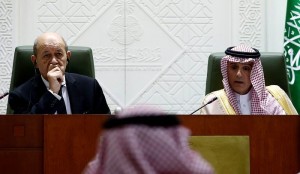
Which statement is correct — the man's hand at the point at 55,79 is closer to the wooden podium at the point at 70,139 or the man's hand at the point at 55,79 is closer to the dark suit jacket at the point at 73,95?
the dark suit jacket at the point at 73,95

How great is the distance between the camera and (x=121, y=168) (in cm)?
147

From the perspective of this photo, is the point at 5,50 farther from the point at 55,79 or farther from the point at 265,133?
the point at 265,133

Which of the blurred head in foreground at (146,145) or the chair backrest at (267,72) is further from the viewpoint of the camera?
the chair backrest at (267,72)

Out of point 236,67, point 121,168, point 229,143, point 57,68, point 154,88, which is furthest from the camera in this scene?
point 154,88

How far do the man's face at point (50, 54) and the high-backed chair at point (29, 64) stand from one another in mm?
119

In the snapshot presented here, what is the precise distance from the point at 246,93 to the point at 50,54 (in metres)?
1.30

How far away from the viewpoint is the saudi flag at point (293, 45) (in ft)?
18.4

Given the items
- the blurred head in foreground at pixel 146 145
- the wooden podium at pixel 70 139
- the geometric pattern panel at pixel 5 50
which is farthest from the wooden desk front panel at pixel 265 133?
the geometric pattern panel at pixel 5 50

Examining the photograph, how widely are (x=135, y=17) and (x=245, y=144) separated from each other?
306 centimetres

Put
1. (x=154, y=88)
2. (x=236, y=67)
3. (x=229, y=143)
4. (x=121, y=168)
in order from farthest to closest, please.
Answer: (x=154, y=88) < (x=236, y=67) < (x=229, y=143) < (x=121, y=168)

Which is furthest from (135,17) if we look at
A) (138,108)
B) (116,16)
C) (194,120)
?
(138,108)

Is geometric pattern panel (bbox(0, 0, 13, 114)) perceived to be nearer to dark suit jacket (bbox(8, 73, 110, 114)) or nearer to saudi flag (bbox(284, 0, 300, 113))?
dark suit jacket (bbox(8, 73, 110, 114))

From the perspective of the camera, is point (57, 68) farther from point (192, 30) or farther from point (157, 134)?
point (157, 134)

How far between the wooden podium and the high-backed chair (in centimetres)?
118
